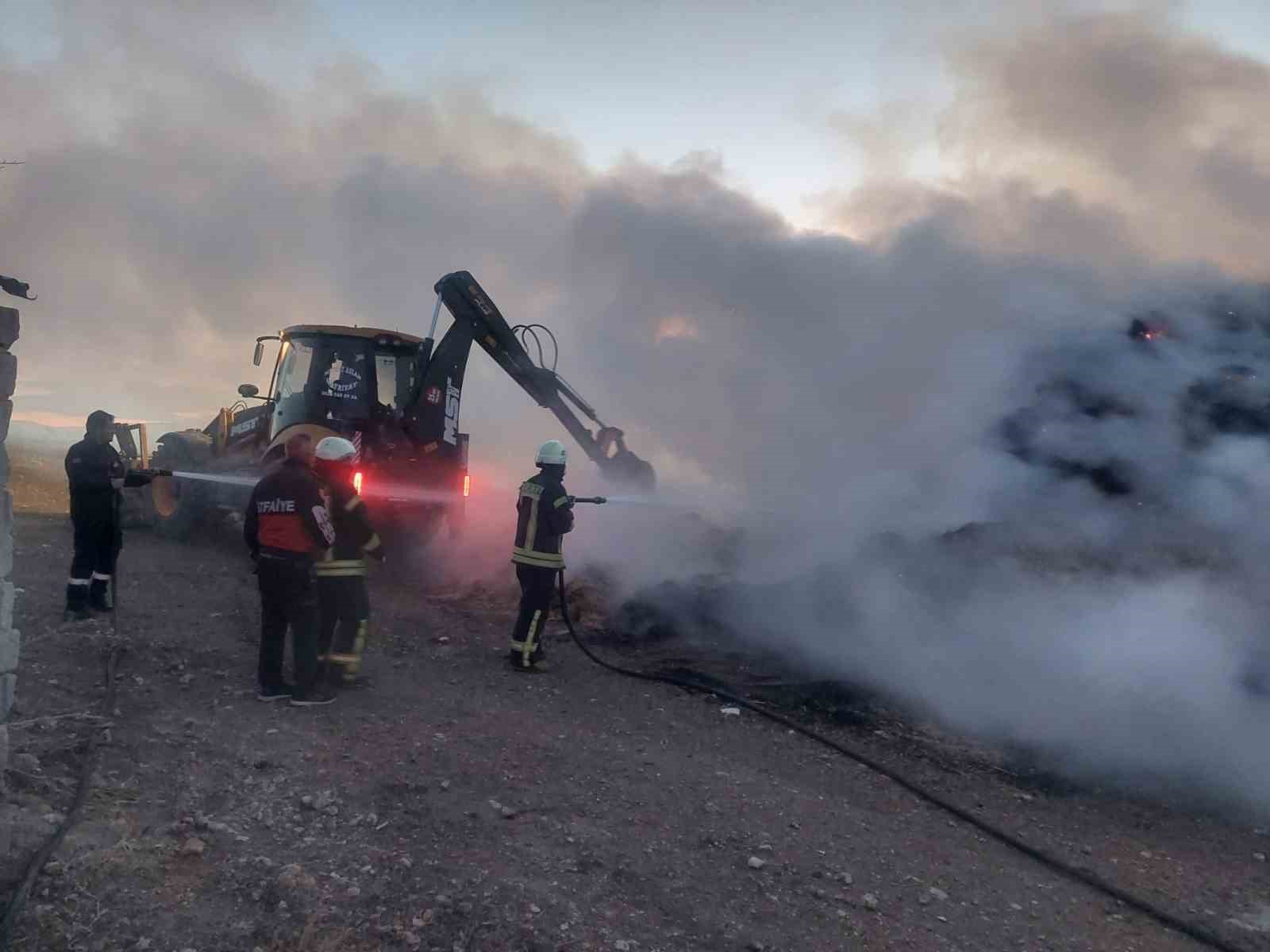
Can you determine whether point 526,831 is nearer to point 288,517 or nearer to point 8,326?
point 288,517

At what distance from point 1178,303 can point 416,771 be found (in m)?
7.99

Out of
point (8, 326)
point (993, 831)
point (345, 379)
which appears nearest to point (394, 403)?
point (345, 379)

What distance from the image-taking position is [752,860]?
416cm

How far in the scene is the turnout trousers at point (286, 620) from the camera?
5871 millimetres

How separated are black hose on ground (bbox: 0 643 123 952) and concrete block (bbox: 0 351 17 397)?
1762mm

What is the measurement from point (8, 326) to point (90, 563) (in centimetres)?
398

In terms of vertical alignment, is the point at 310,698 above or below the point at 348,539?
below

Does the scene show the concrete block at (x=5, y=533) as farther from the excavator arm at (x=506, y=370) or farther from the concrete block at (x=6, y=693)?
the excavator arm at (x=506, y=370)

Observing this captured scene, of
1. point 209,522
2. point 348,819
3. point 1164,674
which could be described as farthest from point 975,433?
point 209,522

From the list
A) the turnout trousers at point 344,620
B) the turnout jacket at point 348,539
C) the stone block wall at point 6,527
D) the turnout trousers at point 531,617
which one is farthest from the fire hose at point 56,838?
the turnout trousers at point 531,617

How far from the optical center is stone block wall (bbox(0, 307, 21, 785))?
3.75 metres

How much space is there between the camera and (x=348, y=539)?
6543 mm

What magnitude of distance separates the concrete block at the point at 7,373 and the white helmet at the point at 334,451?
9.35 ft

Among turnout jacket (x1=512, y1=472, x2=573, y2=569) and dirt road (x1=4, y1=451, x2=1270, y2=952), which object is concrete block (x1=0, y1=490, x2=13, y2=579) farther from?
turnout jacket (x1=512, y1=472, x2=573, y2=569)
